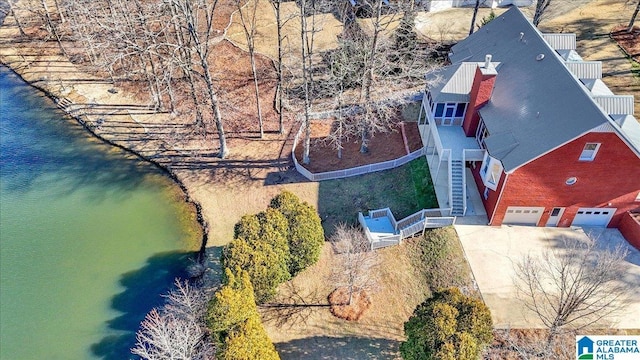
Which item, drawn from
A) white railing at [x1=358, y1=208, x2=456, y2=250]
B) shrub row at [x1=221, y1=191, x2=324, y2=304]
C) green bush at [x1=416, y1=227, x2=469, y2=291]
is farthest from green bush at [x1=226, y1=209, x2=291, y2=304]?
green bush at [x1=416, y1=227, x2=469, y2=291]

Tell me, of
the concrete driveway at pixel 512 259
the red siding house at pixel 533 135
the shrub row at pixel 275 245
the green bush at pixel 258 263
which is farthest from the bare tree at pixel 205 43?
the concrete driveway at pixel 512 259

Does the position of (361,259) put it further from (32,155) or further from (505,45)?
(32,155)

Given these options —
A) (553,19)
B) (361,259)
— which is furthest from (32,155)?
(553,19)

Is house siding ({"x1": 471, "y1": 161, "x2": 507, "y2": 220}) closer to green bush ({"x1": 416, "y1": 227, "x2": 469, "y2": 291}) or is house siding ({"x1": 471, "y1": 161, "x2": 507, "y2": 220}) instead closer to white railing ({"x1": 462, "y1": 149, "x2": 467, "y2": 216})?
white railing ({"x1": 462, "y1": 149, "x2": 467, "y2": 216})

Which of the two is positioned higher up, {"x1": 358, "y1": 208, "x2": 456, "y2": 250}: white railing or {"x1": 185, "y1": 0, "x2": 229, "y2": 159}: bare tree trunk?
{"x1": 185, "y1": 0, "x2": 229, "y2": 159}: bare tree trunk

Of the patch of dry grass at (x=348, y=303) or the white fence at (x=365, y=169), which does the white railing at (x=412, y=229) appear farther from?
the white fence at (x=365, y=169)

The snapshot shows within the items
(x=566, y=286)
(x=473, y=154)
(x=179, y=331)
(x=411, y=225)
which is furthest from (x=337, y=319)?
(x=473, y=154)

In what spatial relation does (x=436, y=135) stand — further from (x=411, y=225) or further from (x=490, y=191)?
(x=411, y=225)
